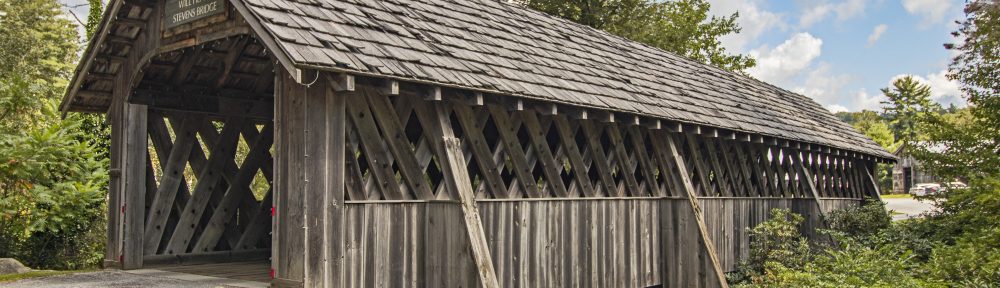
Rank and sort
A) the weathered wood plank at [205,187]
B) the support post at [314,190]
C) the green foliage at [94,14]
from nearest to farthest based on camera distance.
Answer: the support post at [314,190] → the weathered wood plank at [205,187] → the green foliage at [94,14]

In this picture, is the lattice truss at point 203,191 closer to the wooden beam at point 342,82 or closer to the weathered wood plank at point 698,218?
the wooden beam at point 342,82

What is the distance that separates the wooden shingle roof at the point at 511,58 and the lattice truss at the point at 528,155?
14.8 inches

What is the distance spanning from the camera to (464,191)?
9.32 metres

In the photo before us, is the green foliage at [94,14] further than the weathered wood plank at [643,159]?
Yes

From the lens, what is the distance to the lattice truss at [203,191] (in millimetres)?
12281

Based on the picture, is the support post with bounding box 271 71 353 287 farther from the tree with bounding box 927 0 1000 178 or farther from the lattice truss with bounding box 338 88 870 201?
the tree with bounding box 927 0 1000 178

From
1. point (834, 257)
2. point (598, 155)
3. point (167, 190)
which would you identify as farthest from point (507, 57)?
point (834, 257)

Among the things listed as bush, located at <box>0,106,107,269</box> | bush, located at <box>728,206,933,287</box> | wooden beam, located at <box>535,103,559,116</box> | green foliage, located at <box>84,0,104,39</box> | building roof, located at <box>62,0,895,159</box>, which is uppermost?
green foliage, located at <box>84,0,104,39</box>

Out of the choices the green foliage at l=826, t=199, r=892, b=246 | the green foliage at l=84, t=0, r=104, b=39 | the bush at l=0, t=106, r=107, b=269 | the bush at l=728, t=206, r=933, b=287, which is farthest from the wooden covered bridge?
the green foliage at l=84, t=0, r=104, b=39

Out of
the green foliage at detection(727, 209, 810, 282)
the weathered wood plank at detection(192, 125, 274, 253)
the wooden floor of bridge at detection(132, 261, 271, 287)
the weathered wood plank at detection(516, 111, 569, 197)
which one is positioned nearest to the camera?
the wooden floor of bridge at detection(132, 261, 271, 287)

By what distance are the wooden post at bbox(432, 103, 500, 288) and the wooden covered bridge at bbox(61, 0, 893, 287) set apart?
2cm

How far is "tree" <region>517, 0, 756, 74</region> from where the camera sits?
3381 centimetres

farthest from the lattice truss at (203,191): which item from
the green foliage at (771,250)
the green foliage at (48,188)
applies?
the green foliage at (771,250)

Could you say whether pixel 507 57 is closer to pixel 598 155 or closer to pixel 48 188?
pixel 598 155
